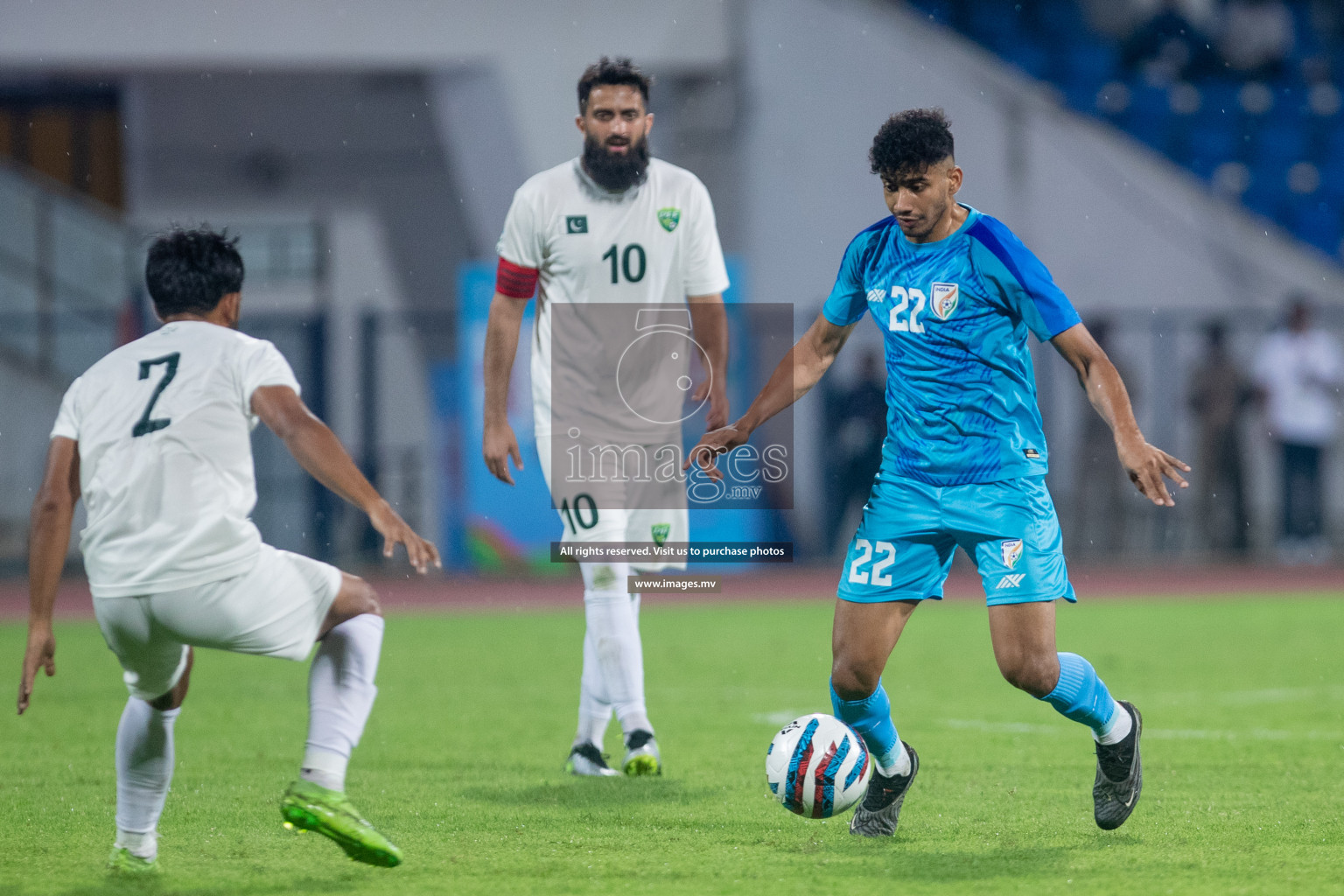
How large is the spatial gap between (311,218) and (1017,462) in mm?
16292

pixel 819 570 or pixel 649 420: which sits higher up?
pixel 649 420

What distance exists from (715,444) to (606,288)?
1145 millimetres

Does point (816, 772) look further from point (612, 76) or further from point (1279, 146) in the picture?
point (1279, 146)

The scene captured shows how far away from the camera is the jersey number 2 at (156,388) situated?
Result: 14.0 ft

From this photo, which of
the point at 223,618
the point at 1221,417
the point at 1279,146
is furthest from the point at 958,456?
the point at 1279,146

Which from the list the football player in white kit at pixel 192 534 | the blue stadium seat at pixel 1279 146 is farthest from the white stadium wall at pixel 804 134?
the football player in white kit at pixel 192 534

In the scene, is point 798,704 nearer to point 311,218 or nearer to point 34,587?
point 34,587

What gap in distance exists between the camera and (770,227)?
17.4m

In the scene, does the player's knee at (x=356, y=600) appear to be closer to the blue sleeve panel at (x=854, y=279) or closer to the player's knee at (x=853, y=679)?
the player's knee at (x=853, y=679)

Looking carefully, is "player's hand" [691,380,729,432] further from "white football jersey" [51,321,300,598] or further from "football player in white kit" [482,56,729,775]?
"white football jersey" [51,321,300,598]

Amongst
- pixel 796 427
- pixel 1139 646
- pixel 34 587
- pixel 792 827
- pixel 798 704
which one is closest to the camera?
pixel 34 587

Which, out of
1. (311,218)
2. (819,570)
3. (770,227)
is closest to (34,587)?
(819,570)

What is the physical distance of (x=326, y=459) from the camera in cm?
422

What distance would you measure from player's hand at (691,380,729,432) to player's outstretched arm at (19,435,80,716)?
8.49 feet
